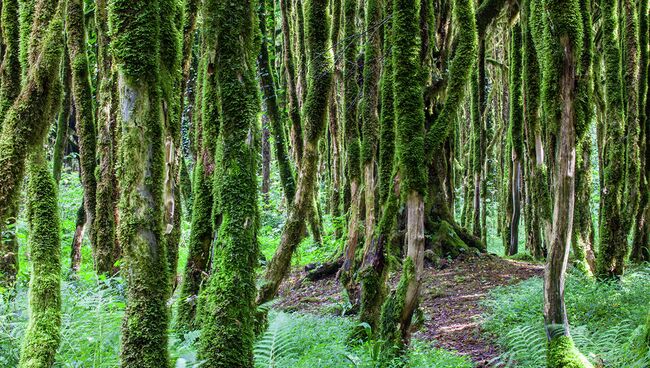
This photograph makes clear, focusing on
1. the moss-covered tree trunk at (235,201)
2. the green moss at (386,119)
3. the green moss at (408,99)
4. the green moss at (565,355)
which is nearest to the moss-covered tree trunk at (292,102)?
the green moss at (386,119)

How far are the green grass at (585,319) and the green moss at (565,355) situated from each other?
37 cm

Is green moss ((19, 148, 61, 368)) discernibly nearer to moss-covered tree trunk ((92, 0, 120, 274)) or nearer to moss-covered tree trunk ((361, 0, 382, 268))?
moss-covered tree trunk ((92, 0, 120, 274))

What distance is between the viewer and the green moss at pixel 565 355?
4.04 m

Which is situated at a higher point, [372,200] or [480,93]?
[480,93]

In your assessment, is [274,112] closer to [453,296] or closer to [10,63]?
[453,296]

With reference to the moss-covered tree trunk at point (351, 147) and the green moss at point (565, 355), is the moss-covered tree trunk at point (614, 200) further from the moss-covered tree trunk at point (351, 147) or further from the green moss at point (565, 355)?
the green moss at point (565, 355)

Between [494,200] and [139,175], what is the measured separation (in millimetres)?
32427

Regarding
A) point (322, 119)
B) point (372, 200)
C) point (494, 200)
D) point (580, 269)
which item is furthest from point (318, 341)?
point (494, 200)

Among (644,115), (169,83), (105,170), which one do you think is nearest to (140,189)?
(169,83)

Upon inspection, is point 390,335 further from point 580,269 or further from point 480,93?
point 480,93

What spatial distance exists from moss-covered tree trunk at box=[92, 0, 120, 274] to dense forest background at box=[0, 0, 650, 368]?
3 centimetres

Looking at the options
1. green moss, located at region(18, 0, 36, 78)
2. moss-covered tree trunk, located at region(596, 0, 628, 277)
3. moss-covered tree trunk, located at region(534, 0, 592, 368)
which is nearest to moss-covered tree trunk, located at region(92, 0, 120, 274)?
green moss, located at region(18, 0, 36, 78)

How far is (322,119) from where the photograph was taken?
228 inches

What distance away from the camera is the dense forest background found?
9.79ft
